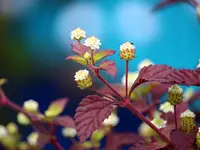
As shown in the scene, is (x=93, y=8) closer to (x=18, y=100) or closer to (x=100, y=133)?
(x=18, y=100)

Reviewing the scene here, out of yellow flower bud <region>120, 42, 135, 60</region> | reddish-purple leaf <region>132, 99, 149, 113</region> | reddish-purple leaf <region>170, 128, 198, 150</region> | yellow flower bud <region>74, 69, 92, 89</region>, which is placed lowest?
reddish-purple leaf <region>132, 99, 149, 113</region>

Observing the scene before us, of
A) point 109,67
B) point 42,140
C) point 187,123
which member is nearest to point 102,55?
point 109,67

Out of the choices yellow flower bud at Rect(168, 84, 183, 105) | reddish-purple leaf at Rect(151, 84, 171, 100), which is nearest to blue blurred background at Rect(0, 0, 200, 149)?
reddish-purple leaf at Rect(151, 84, 171, 100)

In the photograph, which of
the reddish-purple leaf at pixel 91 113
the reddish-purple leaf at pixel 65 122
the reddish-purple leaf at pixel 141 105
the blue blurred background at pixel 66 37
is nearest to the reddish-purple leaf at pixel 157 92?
the reddish-purple leaf at pixel 141 105

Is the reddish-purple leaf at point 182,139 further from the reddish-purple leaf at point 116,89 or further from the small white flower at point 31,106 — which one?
the small white flower at point 31,106

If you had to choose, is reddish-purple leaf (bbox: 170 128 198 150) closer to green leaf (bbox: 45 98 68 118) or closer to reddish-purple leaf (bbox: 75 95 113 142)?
reddish-purple leaf (bbox: 75 95 113 142)

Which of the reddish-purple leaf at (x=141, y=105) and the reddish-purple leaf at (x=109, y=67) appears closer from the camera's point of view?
the reddish-purple leaf at (x=109, y=67)

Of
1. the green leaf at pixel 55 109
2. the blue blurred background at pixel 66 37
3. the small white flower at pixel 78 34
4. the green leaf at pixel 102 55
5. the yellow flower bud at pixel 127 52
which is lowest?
the blue blurred background at pixel 66 37
